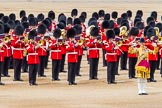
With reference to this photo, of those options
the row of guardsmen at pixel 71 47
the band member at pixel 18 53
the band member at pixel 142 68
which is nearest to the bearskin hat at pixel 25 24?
the row of guardsmen at pixel 71 47

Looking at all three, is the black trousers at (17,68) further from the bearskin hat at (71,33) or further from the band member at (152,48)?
the band member at (152,48)

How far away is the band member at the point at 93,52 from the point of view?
882 inches

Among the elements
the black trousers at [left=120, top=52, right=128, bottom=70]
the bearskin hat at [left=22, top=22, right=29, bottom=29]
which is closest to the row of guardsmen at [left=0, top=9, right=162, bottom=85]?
the black trousers at [left=120, top=52, right=128, bottom=70]

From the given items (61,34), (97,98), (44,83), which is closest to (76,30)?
(61,34)

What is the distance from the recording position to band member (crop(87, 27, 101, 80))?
22406mm

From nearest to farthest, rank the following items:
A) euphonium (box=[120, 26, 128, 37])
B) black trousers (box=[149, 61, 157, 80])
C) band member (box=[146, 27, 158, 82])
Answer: band member (box=[146, 27, 158, 82]), black trousers (box=[149, 61, 157, 80]), euphonium (box=[120, 26, 128, 37])

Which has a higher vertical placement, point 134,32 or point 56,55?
point 134,32

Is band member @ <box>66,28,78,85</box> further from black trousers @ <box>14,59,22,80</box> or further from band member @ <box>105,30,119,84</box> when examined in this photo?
black trousers @ <box>14,59,22,80</box>

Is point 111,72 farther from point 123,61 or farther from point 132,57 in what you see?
point 123,61

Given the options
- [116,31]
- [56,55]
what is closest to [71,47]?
[56,55]

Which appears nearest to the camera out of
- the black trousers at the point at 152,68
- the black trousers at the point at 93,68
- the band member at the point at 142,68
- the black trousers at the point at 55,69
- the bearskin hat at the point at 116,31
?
the band member at the point at 142,68

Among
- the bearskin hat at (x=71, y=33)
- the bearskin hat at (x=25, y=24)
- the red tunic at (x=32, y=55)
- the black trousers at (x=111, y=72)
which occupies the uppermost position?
the bearskin hat at (x=25, y=24)

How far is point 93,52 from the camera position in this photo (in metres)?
22.5

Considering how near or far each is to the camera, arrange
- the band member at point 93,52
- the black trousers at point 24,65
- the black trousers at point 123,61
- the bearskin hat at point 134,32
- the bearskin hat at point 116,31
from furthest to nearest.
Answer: the black trousers at point 123,61 → the black trousers at point 24,65 → the bearskin hat at point 116,31 → the bearskin hat at point 134,32 → the band member at point 93,52
